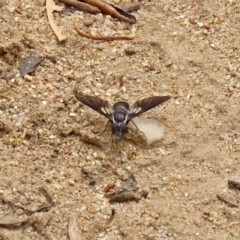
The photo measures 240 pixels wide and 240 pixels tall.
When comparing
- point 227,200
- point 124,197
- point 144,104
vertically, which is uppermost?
point 144,104

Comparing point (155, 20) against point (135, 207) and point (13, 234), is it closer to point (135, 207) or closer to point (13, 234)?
point (135, 207)

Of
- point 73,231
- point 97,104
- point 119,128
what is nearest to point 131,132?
point 119,128

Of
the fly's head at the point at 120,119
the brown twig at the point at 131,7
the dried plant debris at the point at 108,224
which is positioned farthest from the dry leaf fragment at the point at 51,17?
the dried plant debris at the point at 108,224

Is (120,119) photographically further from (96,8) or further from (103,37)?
(96,8)

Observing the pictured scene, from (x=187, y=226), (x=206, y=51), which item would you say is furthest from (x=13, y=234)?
(x=206, y=51)

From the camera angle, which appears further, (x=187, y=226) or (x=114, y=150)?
(x=114, y=150)
